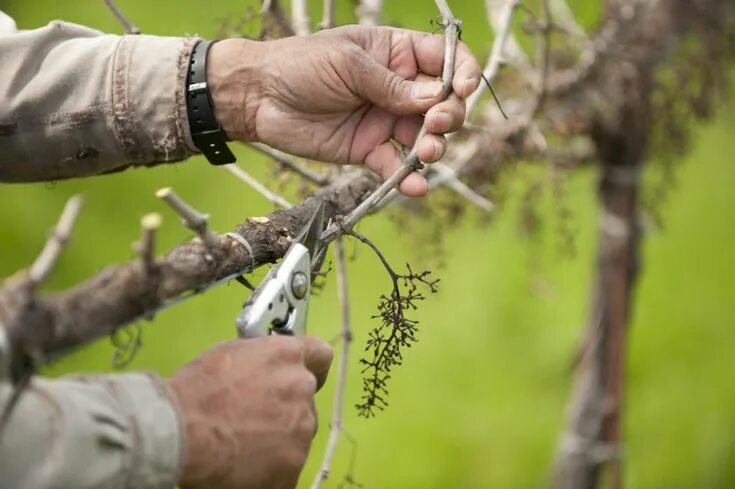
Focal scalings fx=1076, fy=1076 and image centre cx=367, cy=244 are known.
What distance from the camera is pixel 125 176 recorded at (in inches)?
159

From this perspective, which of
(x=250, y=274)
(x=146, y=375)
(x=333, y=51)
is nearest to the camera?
(x=146, y=375)

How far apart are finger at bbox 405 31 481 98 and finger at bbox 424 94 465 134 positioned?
0.05 ft

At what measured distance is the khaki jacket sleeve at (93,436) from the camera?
82cm

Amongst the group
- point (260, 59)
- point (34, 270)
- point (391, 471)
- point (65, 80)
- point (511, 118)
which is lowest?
point (391, 471)

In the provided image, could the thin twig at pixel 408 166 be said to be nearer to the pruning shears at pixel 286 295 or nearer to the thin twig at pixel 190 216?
the pruning shears at pixel 286 295

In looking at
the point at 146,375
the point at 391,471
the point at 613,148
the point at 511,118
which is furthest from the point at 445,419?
the point at 146,375

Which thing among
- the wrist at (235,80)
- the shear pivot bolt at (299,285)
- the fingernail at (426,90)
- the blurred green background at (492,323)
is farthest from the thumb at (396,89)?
the blurred green background at (492,323)

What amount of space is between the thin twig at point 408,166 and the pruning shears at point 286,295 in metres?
0.03

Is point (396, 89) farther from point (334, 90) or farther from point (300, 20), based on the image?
point (300, 20)

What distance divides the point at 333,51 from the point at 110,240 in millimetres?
2764

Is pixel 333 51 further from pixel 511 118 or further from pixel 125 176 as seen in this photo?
pixel 125 176

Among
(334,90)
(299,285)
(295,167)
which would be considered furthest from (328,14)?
(299,285)

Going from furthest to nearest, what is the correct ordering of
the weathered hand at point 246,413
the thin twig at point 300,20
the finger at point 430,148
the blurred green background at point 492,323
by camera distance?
the blurred green background at point 492,323 → the thin twig at point 300,20 → the finger at point 430,148 → the weathered hand at point 246,413

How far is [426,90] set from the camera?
1.23m
